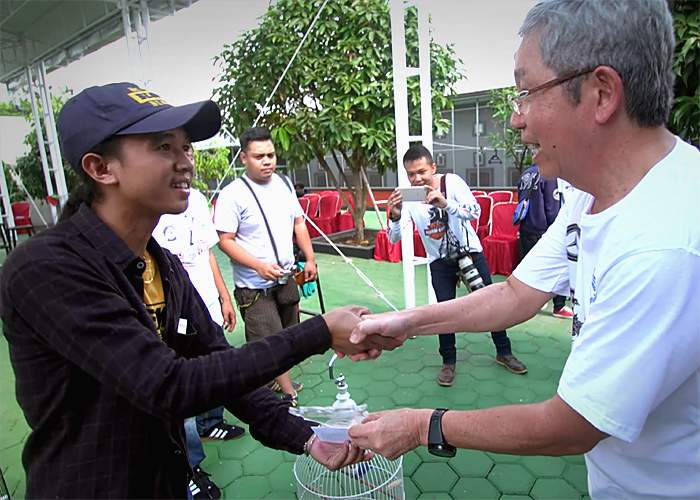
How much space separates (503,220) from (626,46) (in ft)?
19.8

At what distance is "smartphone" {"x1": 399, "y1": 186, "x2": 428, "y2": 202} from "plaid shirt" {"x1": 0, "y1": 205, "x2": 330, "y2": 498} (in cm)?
265

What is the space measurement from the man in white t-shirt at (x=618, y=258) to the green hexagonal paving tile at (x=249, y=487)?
72.2 inches

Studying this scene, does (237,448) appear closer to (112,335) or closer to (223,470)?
(223,470)

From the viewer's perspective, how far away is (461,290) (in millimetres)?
6137

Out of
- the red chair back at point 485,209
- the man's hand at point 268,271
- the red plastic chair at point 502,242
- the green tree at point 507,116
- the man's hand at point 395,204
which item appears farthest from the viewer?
the green tree at point 507,116

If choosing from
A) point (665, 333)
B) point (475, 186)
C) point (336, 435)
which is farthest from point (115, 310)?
point (475, 186)

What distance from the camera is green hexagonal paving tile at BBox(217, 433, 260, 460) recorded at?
10.1ft

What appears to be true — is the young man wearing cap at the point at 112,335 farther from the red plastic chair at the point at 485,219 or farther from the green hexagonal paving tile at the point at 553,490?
the red plastic chair at the point at 485,219

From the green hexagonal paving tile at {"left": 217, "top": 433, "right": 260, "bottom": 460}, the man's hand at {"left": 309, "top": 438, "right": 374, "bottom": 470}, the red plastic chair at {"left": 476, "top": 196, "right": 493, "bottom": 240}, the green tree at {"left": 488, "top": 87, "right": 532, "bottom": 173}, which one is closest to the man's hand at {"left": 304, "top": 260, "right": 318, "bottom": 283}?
the green hexagonal paving tile at {"left": 217, "top": 433, "right": 260, "bottom": 460}

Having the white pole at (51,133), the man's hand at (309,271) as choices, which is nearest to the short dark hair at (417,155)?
the man's hand at (309,271)

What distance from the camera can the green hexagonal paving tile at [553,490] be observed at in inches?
98.8

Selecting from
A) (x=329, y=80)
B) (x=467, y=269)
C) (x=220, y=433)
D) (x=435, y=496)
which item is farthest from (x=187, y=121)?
(x=329, y=80)

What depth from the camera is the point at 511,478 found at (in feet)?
8.74

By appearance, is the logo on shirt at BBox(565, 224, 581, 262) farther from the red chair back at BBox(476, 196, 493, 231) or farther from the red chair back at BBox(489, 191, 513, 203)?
the red chair back at BBox(489, 191, 513, 203)
